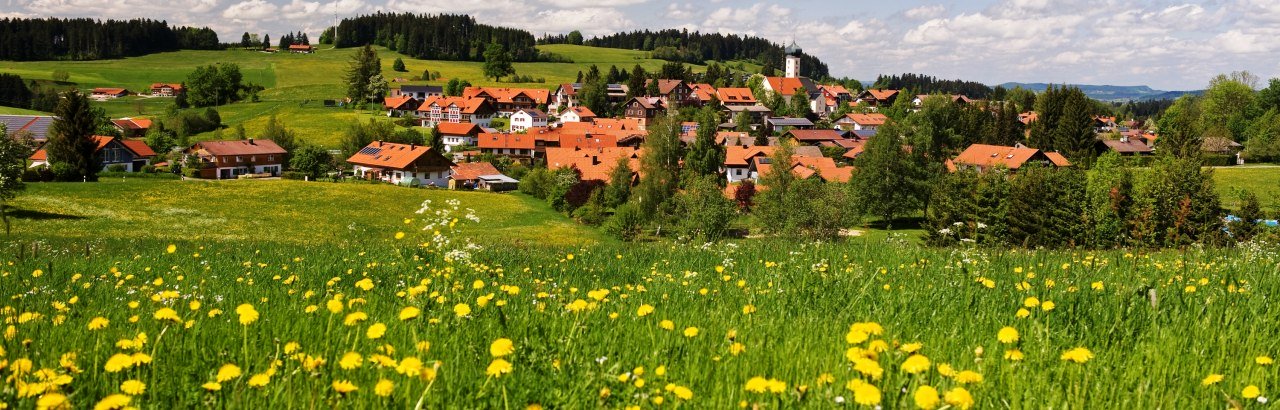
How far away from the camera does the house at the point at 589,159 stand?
77.1m

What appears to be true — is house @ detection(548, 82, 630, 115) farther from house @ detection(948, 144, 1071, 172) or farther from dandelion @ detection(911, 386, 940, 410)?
dandelion @ detection(911, 386, 940, 410)

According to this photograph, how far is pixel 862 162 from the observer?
193ft

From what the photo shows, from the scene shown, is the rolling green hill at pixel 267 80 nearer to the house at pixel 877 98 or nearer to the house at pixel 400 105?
the house at pixel 400 105

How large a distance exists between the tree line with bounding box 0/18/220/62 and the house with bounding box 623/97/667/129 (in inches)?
5266

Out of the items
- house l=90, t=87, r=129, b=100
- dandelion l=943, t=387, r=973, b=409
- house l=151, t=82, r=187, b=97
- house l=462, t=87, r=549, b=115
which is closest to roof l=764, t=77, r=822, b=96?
house l=462, t=87, r=549, b=115

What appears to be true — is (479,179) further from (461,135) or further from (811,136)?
(811,136)

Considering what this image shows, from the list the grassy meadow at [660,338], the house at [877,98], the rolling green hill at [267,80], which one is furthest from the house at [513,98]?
the grassy meadow at [660,338]

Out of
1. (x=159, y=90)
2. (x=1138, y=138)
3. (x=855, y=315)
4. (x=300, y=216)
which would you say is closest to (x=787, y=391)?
(x=855, y=315)

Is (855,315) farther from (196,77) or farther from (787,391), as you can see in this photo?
(196,77)

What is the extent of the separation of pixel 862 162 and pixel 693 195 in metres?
15.7

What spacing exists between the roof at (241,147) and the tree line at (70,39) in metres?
131

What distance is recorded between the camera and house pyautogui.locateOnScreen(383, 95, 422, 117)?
426 feet

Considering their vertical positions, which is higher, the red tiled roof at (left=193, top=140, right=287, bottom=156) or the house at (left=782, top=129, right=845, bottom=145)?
the house at (left=782, top=129, right=845, bottom=145)

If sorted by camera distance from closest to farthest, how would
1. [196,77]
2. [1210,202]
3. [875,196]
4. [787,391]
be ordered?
[787,391] → [1210,202] → [875,196] → [196,77]
